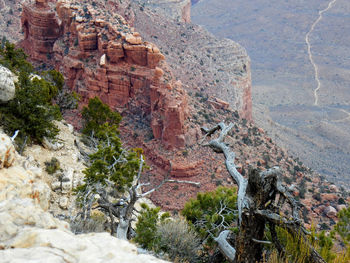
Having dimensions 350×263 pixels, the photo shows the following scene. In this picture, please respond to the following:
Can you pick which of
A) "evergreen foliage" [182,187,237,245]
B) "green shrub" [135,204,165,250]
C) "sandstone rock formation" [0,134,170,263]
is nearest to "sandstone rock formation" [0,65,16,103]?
"green shrub" [135,204,165,250]

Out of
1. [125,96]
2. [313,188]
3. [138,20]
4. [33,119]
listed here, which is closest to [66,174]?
[33,119]

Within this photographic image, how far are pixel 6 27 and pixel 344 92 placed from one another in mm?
80328

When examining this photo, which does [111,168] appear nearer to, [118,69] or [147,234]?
[147,234]

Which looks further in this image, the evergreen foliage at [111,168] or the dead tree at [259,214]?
the evergreen foliage at [111,168]

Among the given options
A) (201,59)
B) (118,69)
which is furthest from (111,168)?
(201,59)

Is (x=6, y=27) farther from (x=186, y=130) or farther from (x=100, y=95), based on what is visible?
(x=186, y=130)

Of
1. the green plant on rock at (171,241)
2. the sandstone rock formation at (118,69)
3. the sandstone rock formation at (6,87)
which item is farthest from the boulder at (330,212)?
the sandstone rock formation at (6,87)

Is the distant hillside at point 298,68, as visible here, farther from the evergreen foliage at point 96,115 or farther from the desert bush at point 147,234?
the desert bush at point 147,234

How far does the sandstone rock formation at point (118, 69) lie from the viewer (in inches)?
1118

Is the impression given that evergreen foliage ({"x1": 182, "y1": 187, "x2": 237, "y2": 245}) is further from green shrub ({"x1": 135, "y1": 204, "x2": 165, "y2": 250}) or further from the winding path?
the winding path

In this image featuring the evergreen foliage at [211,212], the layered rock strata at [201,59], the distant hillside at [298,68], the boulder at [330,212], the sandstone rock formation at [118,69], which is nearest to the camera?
the evergreen foliage at [211,212]

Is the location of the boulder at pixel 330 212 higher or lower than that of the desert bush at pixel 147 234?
lower

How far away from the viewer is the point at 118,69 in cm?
3041

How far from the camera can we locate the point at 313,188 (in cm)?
2869
